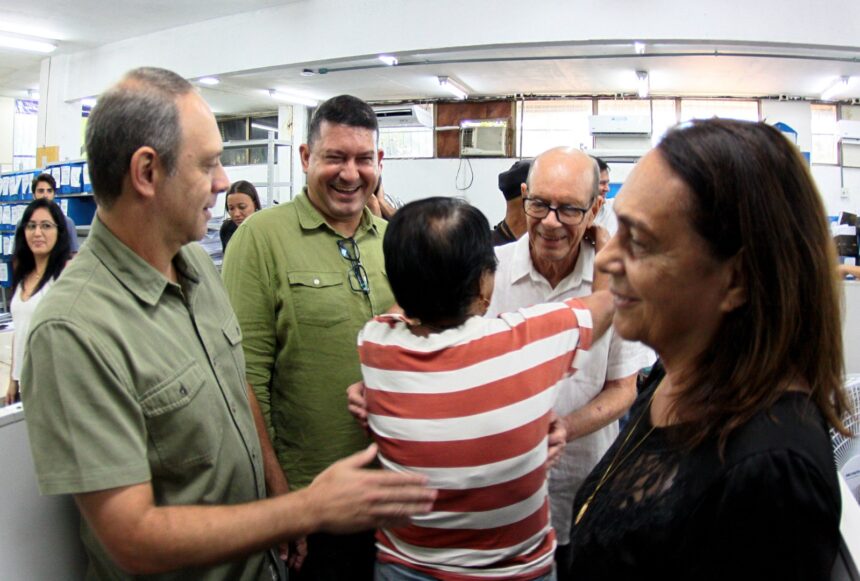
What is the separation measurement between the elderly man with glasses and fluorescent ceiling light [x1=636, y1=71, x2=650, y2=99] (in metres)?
6.58

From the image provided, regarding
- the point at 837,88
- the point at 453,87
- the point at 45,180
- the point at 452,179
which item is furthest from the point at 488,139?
the point at 45,180

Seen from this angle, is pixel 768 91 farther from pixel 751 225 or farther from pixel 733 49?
pixel 751 225

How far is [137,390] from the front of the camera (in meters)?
0.90

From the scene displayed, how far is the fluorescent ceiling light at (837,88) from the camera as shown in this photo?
24.6 ft

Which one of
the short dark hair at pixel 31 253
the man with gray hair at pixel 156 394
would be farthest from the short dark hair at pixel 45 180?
the man with gray hair at pixel 156 394

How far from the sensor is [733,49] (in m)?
6.09

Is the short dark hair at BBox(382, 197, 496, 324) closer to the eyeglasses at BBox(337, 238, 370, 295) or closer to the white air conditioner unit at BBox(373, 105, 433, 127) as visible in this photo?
the eyeglasses at BBox(337, 238, 370, 295)

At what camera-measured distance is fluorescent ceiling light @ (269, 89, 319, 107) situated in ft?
29.6

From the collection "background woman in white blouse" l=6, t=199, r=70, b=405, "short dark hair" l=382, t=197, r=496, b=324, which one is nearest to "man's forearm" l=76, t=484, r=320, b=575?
"short dark hair" l=382, t=197, r=496, b=324

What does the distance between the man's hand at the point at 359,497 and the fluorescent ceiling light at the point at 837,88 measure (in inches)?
348

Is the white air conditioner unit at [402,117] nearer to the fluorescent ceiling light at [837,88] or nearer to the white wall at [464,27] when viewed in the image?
the white wall at [464,27]

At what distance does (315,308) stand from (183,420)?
0.50 meters

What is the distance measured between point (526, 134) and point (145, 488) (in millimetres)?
8881

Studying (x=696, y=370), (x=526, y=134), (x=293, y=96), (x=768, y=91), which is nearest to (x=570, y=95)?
(x=526, y=134)
